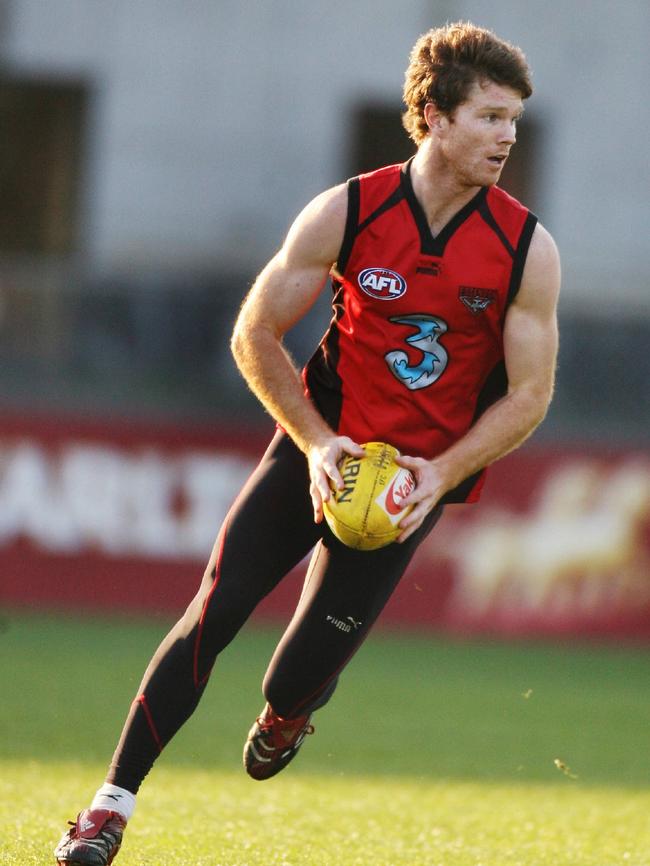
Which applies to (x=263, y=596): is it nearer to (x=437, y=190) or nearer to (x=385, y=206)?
(x=385, y=206)

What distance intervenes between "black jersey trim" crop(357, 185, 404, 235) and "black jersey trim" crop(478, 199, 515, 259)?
0.89 feet

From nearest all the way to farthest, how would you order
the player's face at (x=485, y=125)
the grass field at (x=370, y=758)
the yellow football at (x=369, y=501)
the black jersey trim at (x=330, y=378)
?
the yellow football at (x=369, y=501)
the player's face at (x=485, y=125)
the black jersey trim at (x=330, y=378)
the grass field at (x=370, y=758)

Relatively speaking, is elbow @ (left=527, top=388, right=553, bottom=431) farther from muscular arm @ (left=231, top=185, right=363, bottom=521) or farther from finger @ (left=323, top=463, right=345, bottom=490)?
finger @ (left=323, top=463, right=345, bottom=490)

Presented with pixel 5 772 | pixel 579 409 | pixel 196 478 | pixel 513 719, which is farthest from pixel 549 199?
pixel 5 772

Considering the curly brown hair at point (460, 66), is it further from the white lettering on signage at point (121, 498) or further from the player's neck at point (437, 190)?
the white lettering on signage at point (121, 498)

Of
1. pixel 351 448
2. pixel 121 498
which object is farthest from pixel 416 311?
pixel 121 498

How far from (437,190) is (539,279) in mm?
447

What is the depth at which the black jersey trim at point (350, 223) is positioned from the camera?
535 centimetres

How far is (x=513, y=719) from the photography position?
9680mm

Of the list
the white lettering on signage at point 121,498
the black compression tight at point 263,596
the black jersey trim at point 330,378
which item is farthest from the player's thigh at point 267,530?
the white lettering on signage at point 121,498

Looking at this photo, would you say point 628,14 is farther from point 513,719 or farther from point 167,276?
point 513,719

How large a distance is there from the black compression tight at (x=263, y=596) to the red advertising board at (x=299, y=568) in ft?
22.2

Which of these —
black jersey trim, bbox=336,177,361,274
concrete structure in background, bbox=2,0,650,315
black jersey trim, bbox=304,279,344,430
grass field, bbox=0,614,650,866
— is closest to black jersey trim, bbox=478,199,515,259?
black jersey trim, bbox=336,177,361,274

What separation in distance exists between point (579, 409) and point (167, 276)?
3.83 meters
